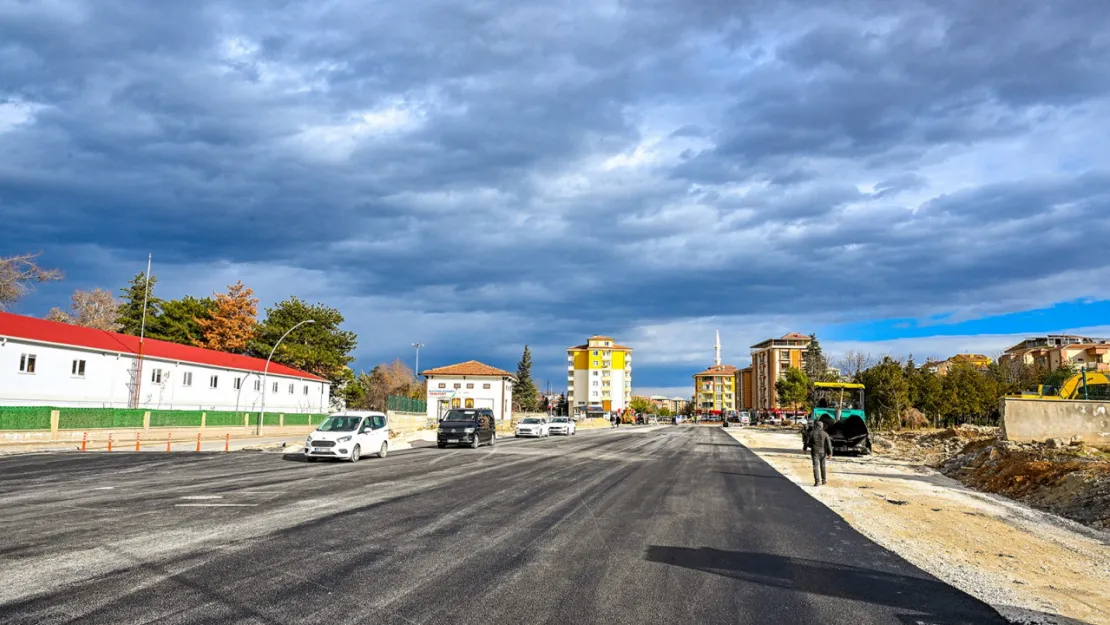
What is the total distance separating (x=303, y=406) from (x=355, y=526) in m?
61.6

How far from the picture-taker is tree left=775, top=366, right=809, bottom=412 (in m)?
106

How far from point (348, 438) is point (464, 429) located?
10.2 metres

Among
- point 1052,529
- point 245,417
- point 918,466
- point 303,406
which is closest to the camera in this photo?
point 1052,529

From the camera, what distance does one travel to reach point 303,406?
221 feet

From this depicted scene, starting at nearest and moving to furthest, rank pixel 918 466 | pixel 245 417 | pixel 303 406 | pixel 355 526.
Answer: pixel 355 526, pixel 918 466, pixel 245 417, pixel 303 406

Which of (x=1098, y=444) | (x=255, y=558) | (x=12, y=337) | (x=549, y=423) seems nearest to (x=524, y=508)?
(x=255, y=558)

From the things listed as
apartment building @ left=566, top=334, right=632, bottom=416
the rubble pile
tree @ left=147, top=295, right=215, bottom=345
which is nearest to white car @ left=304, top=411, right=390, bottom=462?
the rubble pile

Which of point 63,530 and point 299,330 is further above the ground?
point 299,330

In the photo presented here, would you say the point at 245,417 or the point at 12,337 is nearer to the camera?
the point at 12,337

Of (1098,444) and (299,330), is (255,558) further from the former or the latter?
(299,330)

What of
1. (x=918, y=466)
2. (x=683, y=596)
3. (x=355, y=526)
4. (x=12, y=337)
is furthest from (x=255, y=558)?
(x=12, y=337)

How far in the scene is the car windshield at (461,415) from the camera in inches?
1343

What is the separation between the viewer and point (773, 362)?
519 feet

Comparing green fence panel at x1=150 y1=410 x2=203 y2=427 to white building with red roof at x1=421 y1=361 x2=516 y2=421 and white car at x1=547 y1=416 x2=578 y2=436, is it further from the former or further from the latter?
white building with red roof at x1=421 y1=361 x2=516 y2=421
